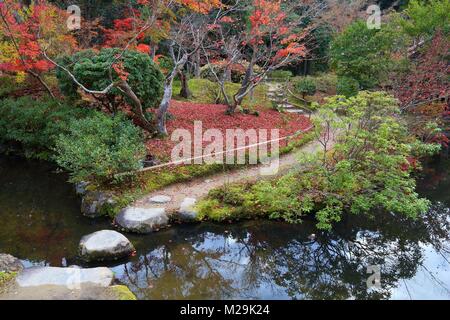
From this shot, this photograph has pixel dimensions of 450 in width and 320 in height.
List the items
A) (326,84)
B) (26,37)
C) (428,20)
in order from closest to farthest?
(26,37) < (428,20) < (326,84)

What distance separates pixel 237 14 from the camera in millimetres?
21016

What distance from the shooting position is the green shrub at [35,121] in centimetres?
1191

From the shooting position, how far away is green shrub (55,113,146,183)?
30.4ft

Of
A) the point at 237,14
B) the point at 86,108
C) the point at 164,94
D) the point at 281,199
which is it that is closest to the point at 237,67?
the point at 237,14

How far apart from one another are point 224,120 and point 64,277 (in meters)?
9.31

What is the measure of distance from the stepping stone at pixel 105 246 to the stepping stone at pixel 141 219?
0.61m

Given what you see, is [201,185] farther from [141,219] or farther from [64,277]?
[64,277]

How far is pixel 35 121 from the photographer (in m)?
12.3

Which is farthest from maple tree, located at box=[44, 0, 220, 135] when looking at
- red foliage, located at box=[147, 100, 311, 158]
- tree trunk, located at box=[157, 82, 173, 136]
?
red foliage, located at box=[147, 100, 311, 158]

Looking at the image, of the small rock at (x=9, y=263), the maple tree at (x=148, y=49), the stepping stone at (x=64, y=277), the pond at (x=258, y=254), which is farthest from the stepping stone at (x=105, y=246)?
the maple tree at (x=148, y=49)

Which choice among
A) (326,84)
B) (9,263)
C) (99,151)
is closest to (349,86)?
(326,84)

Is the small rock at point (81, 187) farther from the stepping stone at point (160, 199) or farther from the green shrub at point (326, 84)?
the green shrub at point (326, 84)
